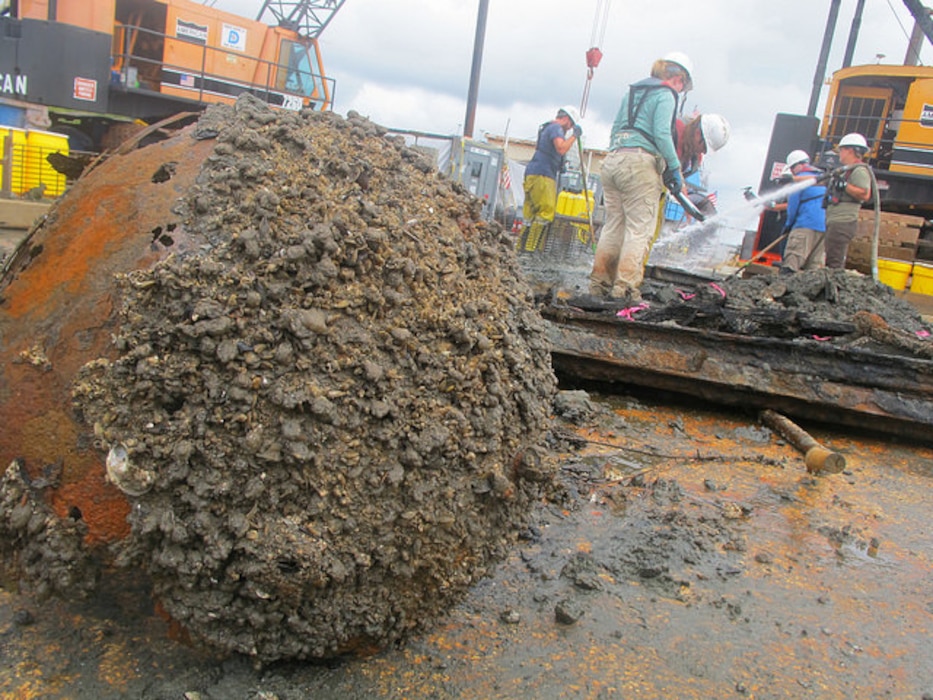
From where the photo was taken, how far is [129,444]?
1512 millimetres

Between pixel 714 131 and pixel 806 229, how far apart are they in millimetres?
1654

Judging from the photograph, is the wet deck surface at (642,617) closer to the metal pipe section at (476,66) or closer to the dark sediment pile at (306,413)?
the dark sediment pile at (306,413)

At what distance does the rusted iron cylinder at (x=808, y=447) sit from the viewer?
133 inches

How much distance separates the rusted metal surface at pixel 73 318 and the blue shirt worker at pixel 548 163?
8.16 metres

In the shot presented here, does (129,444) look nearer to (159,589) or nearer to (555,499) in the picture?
(159,589)

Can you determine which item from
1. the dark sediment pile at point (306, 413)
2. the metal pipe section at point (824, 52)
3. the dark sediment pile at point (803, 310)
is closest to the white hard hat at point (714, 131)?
the dark sediment pile at point (803, 310)

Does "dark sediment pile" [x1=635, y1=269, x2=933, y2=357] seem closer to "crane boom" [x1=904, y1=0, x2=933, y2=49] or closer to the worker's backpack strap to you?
the worker's backpack strap

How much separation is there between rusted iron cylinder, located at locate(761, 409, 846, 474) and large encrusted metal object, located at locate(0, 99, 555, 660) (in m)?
2.14

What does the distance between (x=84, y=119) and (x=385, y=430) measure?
13.8 m

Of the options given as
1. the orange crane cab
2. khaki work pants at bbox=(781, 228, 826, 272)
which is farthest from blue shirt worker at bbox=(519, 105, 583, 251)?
the orange crane cab

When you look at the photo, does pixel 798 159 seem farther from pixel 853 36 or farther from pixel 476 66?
pixel 853 36

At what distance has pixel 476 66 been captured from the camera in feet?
48.4

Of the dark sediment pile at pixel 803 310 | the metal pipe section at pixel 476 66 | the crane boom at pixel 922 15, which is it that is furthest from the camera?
the metal pipe section at pixel 476 66

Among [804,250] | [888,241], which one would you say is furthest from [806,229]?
[888,241]
